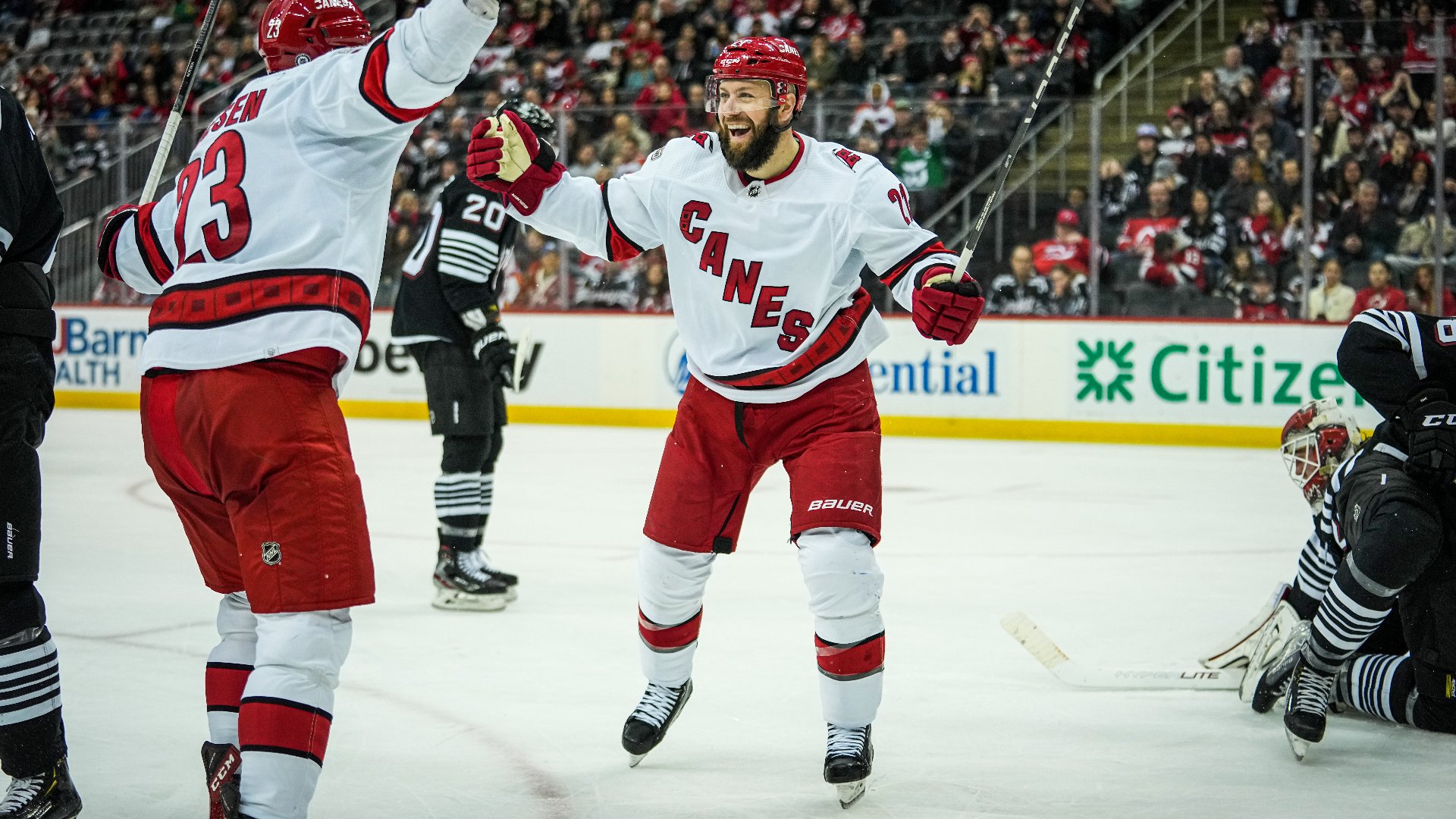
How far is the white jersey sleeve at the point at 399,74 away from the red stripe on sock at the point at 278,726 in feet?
2.80

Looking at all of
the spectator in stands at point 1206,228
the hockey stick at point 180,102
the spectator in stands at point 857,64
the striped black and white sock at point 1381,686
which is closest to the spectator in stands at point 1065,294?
the spectator in stands at point 1206,228

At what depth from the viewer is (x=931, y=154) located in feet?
33.1

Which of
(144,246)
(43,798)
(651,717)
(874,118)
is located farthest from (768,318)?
(874,118)

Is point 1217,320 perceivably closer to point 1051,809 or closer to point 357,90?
point 1051,809

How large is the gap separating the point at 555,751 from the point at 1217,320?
6.62 meters

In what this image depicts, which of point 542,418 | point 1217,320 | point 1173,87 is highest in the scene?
point 1173,87

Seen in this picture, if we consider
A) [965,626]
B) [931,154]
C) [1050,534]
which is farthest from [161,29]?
[965,626]

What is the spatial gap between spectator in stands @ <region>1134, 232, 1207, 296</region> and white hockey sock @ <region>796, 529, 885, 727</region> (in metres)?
6.65

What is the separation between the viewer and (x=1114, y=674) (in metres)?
3.77

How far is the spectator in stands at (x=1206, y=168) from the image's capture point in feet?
30.7

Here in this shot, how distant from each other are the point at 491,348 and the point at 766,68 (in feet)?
6.08

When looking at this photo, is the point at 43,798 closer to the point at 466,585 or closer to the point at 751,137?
the point at 751,137

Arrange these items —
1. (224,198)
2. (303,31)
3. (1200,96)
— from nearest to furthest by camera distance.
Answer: (224,198) → (303,31) → (1200,96)

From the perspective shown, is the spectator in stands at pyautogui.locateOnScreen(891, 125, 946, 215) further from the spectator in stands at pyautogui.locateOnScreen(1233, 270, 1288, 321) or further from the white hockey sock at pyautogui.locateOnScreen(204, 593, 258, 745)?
the white hockey sock at pyautogui.locateOnScreen(204, 593, 258, 745)
